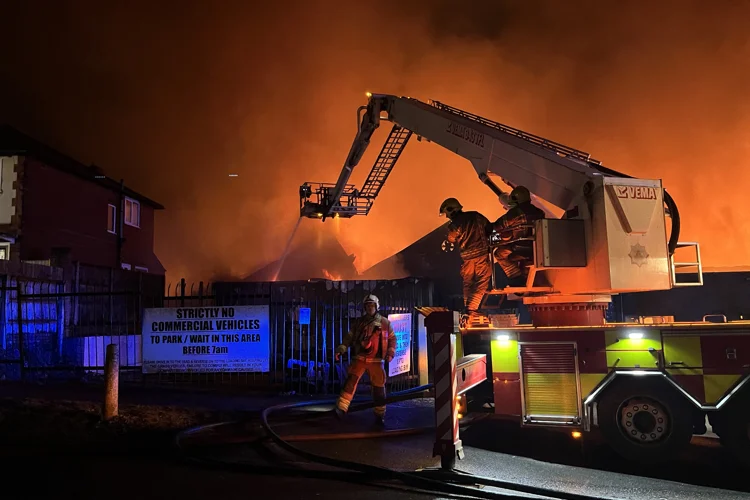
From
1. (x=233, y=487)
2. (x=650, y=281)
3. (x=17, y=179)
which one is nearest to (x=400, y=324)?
(x=650, y=281)

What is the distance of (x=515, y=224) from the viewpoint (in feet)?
22.1

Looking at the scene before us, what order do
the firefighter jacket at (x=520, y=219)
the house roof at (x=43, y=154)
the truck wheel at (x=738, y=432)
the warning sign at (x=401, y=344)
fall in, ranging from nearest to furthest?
the truck wheel at (x=738, y=432), the firefighter jacket at (x=520, y=219), the warning sign at (x=401, y=344), the house roof at (x=43, y=154)

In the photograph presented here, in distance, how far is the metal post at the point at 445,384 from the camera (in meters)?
5.04

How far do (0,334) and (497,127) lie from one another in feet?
35.2

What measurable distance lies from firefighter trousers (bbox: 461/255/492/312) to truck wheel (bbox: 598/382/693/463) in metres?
2.25

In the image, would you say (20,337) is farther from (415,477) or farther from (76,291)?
(415,477)

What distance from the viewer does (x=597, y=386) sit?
18.6 feet

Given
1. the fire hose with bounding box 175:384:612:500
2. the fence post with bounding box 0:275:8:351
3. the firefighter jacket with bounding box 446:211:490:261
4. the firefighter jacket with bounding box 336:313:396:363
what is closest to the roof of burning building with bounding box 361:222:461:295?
the firefighter jacket with bounding box 446:211:490:261

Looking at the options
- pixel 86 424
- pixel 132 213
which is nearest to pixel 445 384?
pixel 86 424

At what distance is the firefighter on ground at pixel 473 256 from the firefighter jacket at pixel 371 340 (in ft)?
3.96

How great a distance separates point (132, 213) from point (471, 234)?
2286 centimetres

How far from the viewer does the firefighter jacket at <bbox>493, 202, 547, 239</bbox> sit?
6.64m

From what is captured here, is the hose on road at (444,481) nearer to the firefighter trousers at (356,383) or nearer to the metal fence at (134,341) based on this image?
the firefighter trousers at (356,383)

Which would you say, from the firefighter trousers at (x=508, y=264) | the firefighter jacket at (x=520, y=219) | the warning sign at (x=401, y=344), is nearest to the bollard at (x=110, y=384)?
the warning sign at (x=401, y=344)
